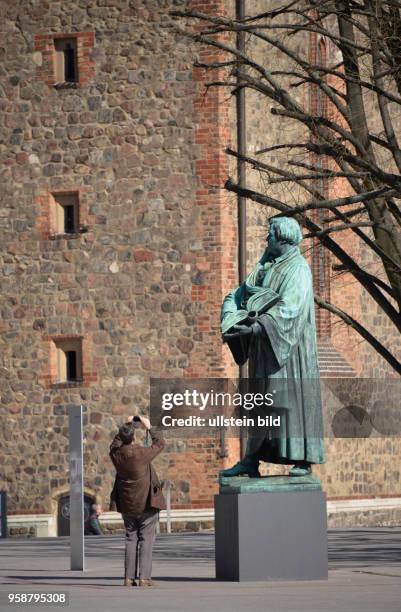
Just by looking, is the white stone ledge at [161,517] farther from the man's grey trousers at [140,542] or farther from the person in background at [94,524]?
the man's grey trousers at [140,542]

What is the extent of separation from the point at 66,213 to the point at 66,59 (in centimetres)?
272

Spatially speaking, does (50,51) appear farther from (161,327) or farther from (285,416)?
(285,416)

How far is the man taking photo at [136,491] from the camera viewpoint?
1507cm

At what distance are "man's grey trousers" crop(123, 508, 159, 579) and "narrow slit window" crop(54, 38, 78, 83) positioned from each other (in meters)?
17.8

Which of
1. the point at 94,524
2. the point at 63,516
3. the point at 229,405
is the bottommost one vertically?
the point at 94,524

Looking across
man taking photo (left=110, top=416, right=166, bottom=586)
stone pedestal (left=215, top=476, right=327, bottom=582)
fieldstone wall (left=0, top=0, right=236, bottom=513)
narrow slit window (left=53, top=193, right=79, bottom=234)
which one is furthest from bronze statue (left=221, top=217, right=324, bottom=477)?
narrow slit window (left=53, top=193, right=79, bottom=234)

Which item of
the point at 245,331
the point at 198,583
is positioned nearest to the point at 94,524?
the point at 198,583

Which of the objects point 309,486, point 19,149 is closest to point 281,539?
point 309,486

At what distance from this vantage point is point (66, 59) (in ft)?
105

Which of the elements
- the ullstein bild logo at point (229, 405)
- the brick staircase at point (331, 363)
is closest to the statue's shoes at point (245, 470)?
the ullstein bild logo at point (229, 405)

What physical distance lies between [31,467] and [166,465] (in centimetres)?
248

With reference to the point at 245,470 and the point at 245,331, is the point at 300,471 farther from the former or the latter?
the point at 245,331

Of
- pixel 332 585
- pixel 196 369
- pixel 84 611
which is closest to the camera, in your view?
pixel 84 611

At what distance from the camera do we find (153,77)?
1238 inches
